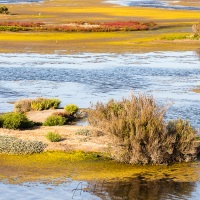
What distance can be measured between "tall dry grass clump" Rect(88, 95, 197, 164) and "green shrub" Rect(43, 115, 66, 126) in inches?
216

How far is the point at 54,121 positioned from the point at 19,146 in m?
4.75

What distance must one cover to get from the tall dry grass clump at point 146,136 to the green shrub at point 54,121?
5.48 m

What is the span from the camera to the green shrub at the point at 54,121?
26484 millimetres

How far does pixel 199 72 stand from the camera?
47.7 metres

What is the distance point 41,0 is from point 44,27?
102972 millimetres

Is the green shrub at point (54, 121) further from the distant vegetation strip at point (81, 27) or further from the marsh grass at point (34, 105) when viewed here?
the distant vegetation strip at point (81, 27)

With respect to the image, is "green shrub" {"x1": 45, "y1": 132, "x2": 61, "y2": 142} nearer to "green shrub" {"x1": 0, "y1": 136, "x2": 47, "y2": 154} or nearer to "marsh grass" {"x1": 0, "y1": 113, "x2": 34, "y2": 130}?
"green shrub" {"x1": 0, "y1": 136, "x2": 47, "y2": 154}

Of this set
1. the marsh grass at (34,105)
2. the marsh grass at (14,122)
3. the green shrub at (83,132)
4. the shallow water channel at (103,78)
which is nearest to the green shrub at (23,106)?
the marsh grass at (34,105)

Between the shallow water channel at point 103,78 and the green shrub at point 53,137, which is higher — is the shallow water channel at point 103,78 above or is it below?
below

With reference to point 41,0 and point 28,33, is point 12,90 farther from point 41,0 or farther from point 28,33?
point 41,0

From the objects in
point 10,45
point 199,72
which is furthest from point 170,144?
point 10,45

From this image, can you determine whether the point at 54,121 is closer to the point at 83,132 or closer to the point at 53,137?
the point at 83,132

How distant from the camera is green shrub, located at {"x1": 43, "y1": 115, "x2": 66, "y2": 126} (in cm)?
2648

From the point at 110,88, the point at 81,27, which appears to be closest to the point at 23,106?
the point at 110,88
